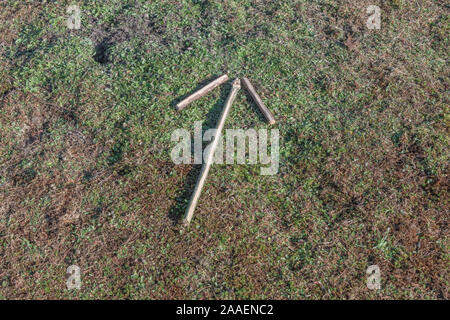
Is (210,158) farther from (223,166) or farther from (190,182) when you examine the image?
(190,182)

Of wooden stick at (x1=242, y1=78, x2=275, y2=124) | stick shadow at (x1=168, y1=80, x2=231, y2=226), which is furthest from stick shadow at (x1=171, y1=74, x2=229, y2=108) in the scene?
wooden stick at (x1=242, y1=78, x2=275, y2=124)

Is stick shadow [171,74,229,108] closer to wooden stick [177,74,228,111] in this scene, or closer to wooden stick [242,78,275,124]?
wooden stick [177,74,228,111]

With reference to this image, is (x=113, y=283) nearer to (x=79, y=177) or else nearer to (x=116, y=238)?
(x=116, y=238)

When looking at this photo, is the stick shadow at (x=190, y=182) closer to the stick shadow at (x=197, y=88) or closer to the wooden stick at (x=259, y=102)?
the stick shadow at (x=197, y=88)

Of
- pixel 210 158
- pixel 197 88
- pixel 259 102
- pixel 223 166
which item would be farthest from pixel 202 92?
pixel 223 166

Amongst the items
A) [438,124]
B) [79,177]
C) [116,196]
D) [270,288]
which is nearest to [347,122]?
[438,124]
